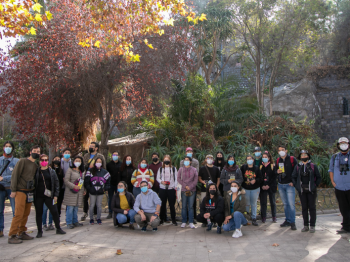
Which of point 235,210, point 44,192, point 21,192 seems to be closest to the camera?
point 21,192

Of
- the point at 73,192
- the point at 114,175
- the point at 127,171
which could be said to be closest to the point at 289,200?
the point at 127,171

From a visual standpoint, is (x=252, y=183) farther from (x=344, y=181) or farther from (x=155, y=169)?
(x=155, y=169)

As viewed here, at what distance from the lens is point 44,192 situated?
607 cm

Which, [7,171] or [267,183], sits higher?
[7,171]

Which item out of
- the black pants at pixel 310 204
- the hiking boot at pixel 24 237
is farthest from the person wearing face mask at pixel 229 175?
the hiking boot at pixel 24 237

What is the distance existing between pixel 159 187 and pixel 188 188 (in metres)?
0.86

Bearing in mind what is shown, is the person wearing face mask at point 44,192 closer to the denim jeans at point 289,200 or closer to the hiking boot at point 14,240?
the hiking boot at point 14,240

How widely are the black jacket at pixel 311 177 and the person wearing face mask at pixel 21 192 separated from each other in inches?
214

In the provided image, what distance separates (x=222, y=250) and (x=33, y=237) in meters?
3.67

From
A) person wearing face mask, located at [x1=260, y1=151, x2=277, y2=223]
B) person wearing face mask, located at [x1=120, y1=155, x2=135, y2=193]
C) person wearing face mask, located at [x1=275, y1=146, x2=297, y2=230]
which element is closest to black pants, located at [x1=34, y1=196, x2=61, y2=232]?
person wearing face mask, located at [x1=120, y1=155, x2=135, y2=193]

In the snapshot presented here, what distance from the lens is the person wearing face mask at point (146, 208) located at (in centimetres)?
675

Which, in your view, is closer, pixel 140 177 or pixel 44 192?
pixel 44 192

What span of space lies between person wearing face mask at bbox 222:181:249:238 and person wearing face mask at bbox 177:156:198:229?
0.86 metres

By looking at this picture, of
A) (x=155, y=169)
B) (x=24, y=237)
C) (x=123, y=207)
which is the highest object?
(x=155, y=169)
